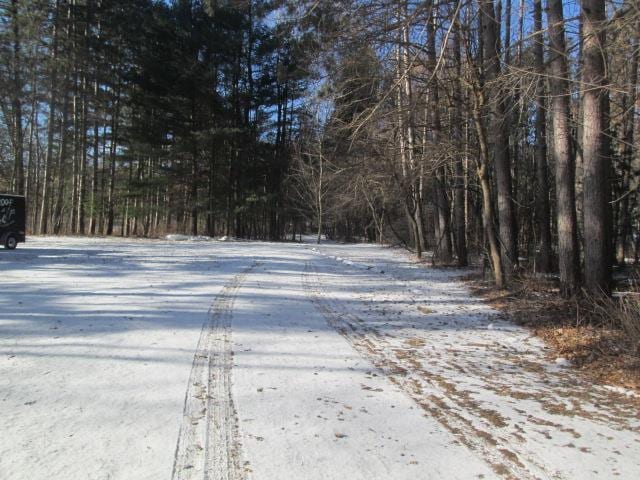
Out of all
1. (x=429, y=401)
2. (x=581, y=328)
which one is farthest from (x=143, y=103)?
(x=429, y=401)

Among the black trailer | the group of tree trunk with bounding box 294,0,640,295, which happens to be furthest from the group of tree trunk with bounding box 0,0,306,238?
the group of tree trunk with bounding box 294,0,640,295

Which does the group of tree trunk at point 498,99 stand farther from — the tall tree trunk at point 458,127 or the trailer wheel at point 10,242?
the trailer wheel at point 10,242

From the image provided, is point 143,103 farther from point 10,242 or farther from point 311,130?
point 10,242

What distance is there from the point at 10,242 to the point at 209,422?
17.0m

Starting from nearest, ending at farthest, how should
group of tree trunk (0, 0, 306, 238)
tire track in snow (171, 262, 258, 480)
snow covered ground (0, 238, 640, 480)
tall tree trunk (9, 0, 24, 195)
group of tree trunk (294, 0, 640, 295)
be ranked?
tire track in snow (171, 262, 258, 480) → snow covered ground (0, 238, 640, 480) → group of tree trunk (294, 0, 640, 295) → tall tree trunk (9, 0, 24, 195) → group of tree trunk (0, 0, 306, 238)

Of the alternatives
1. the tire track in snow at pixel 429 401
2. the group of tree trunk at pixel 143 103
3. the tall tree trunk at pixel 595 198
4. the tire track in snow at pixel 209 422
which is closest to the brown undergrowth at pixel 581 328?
the tall tree trunk at pixel 595 198

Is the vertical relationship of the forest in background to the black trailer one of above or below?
above

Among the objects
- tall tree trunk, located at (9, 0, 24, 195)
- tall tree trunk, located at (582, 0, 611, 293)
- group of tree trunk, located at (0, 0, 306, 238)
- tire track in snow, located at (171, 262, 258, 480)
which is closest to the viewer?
tire track in snow, located at (171, 262, 258, 480)

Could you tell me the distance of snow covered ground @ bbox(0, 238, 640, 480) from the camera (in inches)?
117

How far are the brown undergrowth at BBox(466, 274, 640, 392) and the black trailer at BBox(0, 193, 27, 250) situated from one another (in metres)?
16.3

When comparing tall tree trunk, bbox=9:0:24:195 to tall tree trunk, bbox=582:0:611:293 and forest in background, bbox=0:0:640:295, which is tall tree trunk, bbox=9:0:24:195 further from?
tall tree trunk, bbox=582:0:611:293

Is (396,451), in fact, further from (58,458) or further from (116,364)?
(116,364)

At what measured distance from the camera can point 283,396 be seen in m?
4.06

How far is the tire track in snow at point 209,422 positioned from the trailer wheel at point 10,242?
48.3ft
